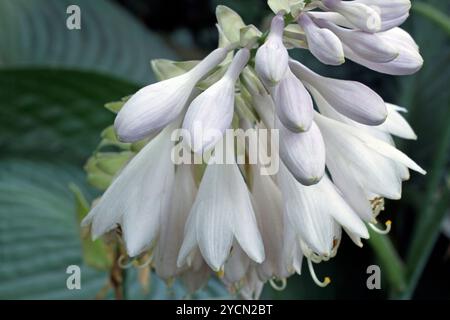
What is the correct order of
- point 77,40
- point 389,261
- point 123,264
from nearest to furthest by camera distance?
1. point 123,264
2. point 389,261
3. point 77,40

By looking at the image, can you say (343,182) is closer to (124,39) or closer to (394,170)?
(394,170)

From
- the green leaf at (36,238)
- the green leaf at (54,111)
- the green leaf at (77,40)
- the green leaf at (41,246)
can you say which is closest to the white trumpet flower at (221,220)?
the green leaf at (41,246)

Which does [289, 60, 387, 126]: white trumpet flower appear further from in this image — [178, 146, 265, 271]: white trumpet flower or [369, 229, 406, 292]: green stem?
[369, 229, 406, 292]: green stem

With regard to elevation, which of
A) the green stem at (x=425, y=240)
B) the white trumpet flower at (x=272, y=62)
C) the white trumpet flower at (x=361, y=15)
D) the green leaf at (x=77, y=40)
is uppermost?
the white trumpet flower at (x=361, y=15)

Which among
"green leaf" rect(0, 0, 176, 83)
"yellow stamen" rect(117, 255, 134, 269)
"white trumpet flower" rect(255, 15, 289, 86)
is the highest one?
"white trumpet flower" rect(255, 15, 289, 86)

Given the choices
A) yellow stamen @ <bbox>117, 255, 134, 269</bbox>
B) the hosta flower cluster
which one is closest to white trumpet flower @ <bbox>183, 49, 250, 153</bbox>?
the hosta flower cluster

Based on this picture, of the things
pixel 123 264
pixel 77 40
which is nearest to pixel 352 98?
pixel 123 264

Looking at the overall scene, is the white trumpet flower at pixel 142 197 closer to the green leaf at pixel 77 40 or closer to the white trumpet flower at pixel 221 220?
the white trumpet flower at pixel 221 220

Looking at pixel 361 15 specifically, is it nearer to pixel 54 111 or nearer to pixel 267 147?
pixel 267 147
